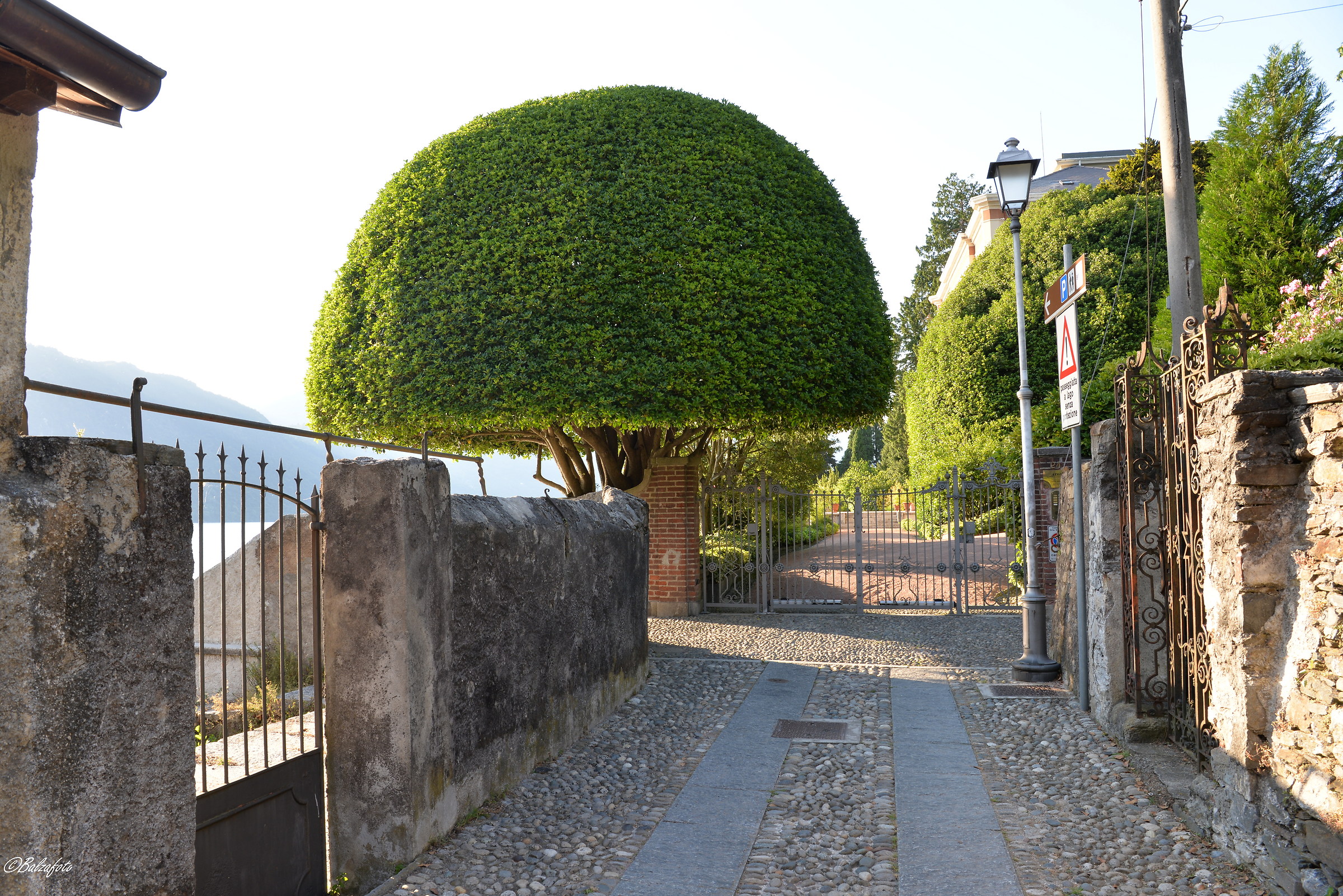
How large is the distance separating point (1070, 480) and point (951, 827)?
4051 millimetres

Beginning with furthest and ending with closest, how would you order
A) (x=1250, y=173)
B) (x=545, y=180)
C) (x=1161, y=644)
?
(x=1250, y=173)
(x=545, y=180)
(x=1161, y=644)

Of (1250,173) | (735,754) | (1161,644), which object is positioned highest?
(1250,173)

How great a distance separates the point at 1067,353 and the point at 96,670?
21.3 feet

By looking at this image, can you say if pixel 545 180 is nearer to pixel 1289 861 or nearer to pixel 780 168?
pixel 780 168

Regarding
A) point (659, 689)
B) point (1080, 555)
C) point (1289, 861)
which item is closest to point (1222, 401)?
point (1289, 861)

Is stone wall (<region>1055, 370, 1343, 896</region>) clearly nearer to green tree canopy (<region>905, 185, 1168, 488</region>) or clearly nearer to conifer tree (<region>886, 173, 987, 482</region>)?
green tree canopy (<region>905, 185, 1168, 488</region>)

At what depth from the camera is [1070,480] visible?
7.38 meters

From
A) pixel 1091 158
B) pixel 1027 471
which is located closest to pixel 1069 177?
pixel 1091 158

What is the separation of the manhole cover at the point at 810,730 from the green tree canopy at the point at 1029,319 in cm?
1124

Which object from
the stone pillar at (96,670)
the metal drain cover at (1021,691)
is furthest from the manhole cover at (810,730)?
the stone pillar at (96,670)

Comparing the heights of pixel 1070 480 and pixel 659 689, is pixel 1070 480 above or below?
above

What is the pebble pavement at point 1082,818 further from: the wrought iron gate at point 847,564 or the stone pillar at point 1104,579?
the wrought iron gate at point 847,564

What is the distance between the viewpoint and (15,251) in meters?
2.42
